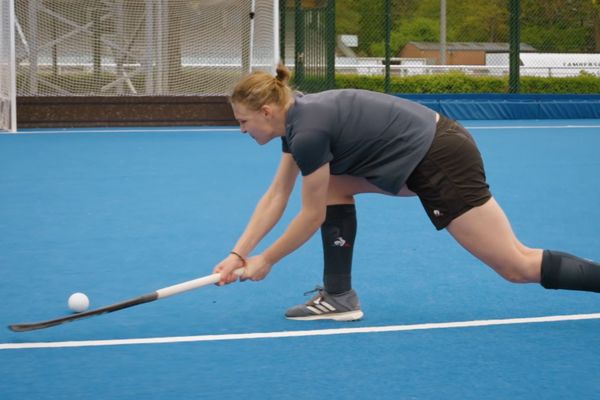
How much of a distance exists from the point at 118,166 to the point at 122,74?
6.57 m

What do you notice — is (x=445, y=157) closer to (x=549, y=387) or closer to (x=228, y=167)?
(x=549, y=387)

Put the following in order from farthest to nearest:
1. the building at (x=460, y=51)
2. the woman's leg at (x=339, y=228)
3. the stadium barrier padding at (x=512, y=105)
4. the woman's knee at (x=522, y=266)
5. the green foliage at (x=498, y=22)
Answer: the building at (x=460, y=51)
the green foliage at (x=498, y=22)
the stadium barrier padding at (x=512, y=105)
the woman's leg at (x=339, y=228)
the woman's knee at (x=522, y=266)

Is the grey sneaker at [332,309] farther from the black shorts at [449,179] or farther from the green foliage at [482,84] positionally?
the green foliage at [482,84]

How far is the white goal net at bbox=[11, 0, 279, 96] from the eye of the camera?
17266 millimetres

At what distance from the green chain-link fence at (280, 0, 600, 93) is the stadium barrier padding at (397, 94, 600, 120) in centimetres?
43

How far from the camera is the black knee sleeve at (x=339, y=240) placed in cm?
475

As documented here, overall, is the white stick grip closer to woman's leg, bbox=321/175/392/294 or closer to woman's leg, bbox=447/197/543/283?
woman's leg, bbox=321/175/392/294

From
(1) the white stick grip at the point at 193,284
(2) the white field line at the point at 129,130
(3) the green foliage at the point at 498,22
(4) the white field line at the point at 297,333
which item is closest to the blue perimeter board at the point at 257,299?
(4) the white field line at the point at 297,333

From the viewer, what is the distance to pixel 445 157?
14.2 ft

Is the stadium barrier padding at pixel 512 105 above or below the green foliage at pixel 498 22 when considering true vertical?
below

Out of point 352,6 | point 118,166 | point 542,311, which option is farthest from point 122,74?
point 542,311

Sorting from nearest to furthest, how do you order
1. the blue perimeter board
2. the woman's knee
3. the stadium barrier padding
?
1. the blue perimeter board
2. the woman's knee
3. the stadium barrier padding

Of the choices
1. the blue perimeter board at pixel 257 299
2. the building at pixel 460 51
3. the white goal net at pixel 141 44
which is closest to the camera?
the blue perimeter board at pixel 257 299

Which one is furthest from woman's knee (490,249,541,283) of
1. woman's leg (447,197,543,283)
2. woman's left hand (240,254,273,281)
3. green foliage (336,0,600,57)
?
green foliage (336,0,600,57)
